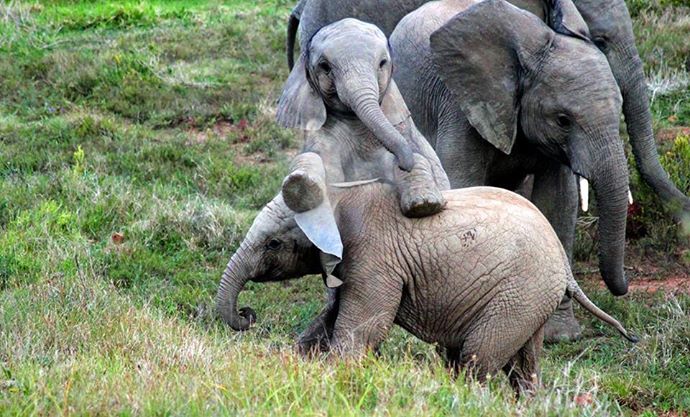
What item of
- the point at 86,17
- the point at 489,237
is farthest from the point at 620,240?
the point at 86,17

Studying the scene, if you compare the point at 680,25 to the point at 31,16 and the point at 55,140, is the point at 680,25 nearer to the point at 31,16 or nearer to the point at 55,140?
the point at 55,140

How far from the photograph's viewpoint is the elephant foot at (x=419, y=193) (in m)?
6.05

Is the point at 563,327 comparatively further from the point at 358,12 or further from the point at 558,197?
the point at 358,12

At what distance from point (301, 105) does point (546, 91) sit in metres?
A: 1.67

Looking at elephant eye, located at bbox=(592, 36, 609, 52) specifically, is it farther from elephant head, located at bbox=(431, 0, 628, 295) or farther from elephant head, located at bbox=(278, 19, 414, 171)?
elephant head, located at bbox=(278, 19, 414, 171)

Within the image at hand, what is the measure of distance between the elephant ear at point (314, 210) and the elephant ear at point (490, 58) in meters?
2.02

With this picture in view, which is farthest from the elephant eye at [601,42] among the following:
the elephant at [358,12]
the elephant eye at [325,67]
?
the elephant eye at [325,67]

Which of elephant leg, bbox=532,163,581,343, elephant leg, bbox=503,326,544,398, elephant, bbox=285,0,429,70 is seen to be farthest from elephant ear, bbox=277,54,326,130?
elephant, bbox=285,0,429,70

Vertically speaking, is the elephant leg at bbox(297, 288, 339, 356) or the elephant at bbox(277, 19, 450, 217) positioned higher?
the elephant at bbox(277, 19, 450, 217)

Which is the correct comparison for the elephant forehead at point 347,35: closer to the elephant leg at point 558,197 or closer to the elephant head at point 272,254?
the elephant head at point 272,254

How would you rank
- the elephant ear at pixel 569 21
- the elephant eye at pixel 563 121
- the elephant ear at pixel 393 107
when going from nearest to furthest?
1. the elephant ear at pixel 393 107
2. the elephant eye at pixel 563 121
3. the elephant ear at pixel 569 21

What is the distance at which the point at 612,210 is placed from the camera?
7.54m

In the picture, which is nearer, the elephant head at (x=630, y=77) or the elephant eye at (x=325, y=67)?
the elephant eye at (x=325, y=67)

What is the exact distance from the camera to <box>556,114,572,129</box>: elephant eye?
24.6ft
